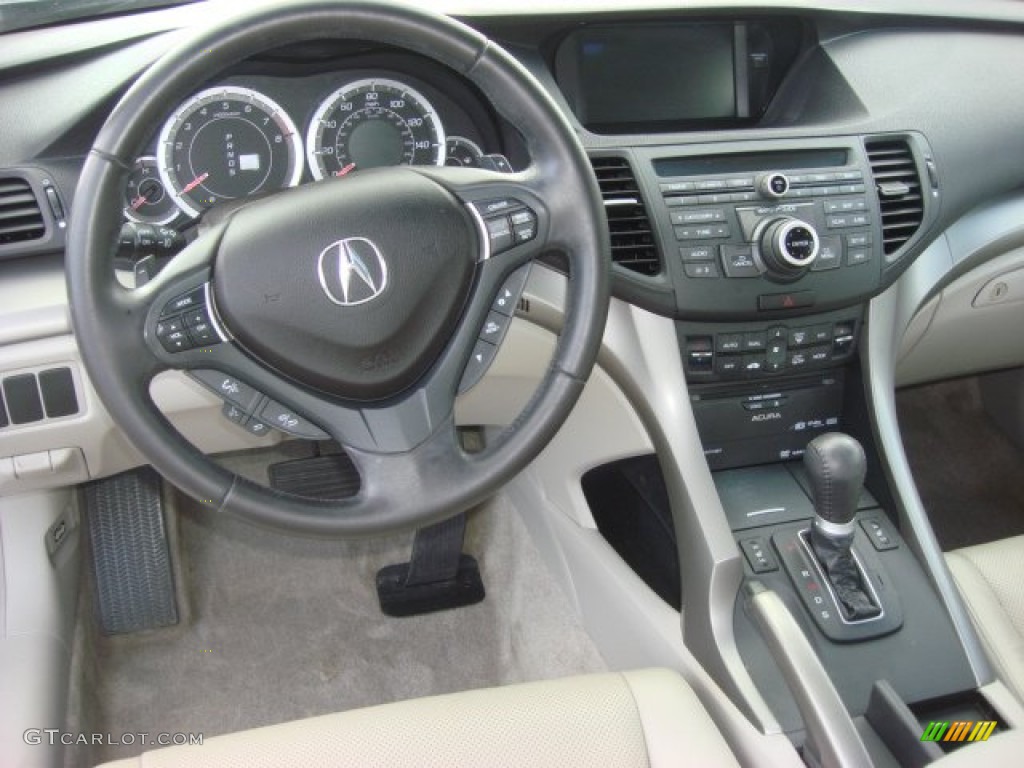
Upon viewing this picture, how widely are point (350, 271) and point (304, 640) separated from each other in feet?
3.64

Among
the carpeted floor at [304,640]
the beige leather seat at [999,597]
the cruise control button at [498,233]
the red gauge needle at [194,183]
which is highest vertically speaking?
the cruise control button at [498,233]

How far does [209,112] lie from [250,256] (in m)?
0.35

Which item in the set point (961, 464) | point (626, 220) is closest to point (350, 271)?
point (626, 220)

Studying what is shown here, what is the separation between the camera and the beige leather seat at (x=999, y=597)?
49.3 inches

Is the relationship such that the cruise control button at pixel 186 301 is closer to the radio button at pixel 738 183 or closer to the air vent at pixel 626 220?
the air vent at pixel 626 220

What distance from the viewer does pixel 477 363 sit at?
3.44ft

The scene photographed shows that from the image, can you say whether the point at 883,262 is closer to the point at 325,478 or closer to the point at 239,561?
the point at 325,478

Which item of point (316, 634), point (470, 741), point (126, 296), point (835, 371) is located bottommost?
point (316, 634)

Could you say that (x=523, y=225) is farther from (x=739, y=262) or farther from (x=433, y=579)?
(x=433, y=579)

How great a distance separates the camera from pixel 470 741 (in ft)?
3.43

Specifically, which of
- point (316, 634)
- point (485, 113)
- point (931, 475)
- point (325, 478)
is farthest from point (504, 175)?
point (931, 475)

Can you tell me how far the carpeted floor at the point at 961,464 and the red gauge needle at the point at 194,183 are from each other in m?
1.65

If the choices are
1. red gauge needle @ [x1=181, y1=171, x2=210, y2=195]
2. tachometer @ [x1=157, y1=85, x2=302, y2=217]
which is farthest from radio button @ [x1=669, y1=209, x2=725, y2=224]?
red gauge needle @ [x1=181, y1=171, x2=210, y2=195]

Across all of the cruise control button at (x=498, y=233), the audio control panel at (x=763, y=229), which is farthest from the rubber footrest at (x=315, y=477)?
the cruise control button at (x=498, y=233)
